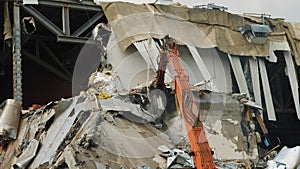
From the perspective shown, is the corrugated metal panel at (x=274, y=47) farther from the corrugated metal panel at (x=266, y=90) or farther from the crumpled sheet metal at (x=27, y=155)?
the crumpled sheet metal at (x=27, y=155)

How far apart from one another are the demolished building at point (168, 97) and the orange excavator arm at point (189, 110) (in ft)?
3.06

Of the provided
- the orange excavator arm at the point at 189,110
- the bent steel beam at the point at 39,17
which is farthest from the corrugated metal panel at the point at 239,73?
the bent steel beam at the point at 39,17

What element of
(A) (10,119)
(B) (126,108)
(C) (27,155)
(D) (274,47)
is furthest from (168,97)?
(D) (274,47)

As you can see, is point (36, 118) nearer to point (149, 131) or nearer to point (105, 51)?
point (149, 131)

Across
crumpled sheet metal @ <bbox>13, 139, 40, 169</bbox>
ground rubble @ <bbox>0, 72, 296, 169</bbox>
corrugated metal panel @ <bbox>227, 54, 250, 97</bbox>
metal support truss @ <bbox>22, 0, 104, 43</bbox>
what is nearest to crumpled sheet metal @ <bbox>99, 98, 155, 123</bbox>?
ground rubble @ <bbox>0, 72, 296, 169</bbox>

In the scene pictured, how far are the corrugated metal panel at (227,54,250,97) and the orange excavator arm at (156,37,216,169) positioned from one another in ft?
17.4

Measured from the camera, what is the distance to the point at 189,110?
32.8ft

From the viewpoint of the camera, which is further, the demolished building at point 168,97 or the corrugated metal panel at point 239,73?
the corrugated metal panel at point 239,73

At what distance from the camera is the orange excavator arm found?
895 cm

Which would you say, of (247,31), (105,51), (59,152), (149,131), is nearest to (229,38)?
(247,31)

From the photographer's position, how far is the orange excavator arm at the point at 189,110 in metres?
8.95

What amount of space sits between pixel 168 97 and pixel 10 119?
4113 mm

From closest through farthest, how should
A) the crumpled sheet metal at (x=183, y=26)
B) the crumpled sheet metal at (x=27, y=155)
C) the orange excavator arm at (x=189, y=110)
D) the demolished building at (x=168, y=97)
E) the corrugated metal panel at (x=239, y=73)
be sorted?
the orange excavator arm at (x=189, y=110), the demolished building at (x=168, y=97), the crumpled sheet metal at (x=27, y=155), the crumpled sheet metal at (x=183, y=26), the corrugated metal panel at (x=239, y=73)

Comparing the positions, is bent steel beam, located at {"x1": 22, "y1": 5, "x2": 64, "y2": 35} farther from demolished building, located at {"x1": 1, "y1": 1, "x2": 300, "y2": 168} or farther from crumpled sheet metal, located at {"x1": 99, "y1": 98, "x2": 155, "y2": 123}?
crumpled sheet metal, located at {"x1": 99, "y1": 98, "x2": 155, "y2": 123}
